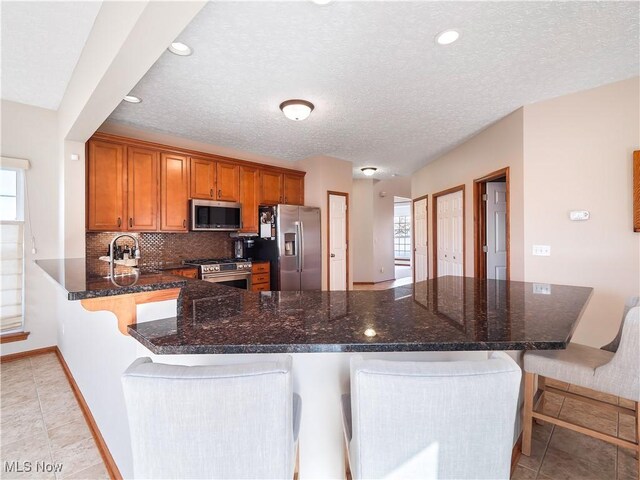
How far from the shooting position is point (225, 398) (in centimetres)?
69

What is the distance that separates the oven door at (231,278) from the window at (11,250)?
1865 mm

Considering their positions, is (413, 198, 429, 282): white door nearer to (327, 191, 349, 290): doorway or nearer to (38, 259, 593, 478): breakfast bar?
(327, 191, 349, 290): doorway

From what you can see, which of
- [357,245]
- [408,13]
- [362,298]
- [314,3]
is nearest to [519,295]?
[362,298]

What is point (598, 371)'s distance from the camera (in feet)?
4.83

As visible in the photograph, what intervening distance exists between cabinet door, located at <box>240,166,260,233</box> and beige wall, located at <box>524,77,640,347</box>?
351 cm

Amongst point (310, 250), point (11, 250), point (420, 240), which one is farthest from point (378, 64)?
point (420, 240)

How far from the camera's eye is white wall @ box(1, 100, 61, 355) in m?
3.14

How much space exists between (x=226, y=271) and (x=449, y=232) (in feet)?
11.9

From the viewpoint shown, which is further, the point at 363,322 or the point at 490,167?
the point at 490,167

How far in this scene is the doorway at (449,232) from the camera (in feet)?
15.1

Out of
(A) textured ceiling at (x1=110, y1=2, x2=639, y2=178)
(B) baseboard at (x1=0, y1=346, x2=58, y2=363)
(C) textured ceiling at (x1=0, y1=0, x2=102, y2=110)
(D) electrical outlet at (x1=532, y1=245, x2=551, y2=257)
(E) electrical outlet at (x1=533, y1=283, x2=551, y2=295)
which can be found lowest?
(B) baseboard at (x1=0, y1=346, x2=58, y2=363)

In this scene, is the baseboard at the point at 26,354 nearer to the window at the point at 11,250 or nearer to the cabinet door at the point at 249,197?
the window at the point at 11,250

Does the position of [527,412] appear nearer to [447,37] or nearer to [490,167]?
[447,37]

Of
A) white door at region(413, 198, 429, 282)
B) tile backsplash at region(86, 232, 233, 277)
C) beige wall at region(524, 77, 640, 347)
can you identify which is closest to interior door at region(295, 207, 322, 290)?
tile backsplash at region(86, 232, 233, 277)
